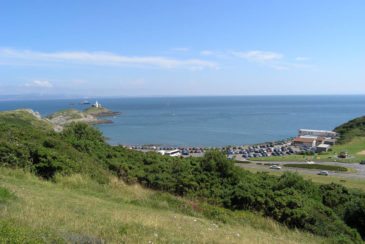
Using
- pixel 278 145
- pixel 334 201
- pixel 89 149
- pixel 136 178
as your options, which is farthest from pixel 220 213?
pixel 278 145

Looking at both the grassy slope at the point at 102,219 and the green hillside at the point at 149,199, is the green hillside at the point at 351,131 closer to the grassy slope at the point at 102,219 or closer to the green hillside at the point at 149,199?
the green hillside at the point at 149,199

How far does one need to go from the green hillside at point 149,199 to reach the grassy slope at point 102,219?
2cm

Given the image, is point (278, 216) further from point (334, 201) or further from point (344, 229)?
point (334, 201)

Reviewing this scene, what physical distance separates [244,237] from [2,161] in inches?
357

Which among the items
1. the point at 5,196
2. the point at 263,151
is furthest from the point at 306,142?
the point at 5,196

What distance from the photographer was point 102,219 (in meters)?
7.23

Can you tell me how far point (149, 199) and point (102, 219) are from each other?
412 centimetres

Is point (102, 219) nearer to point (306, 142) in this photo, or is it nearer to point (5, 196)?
point (5, 196)

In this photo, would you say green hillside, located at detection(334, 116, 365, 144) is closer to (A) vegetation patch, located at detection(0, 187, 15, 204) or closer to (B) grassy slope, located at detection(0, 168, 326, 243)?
(B) grassy slope, located at detection(0, 168, 326, 243)

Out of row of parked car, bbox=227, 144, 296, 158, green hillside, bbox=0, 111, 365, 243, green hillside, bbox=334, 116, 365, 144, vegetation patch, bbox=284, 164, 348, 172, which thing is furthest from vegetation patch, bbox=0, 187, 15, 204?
green hillside, bbox=334, 116, 365, 144

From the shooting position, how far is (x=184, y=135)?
345 ft

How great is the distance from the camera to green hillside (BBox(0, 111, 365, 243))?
668 cm

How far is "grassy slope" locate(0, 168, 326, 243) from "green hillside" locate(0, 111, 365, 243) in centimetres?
2

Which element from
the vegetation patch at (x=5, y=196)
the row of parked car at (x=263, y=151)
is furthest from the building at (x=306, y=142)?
the vegetation patch at (x=5, y=196)
